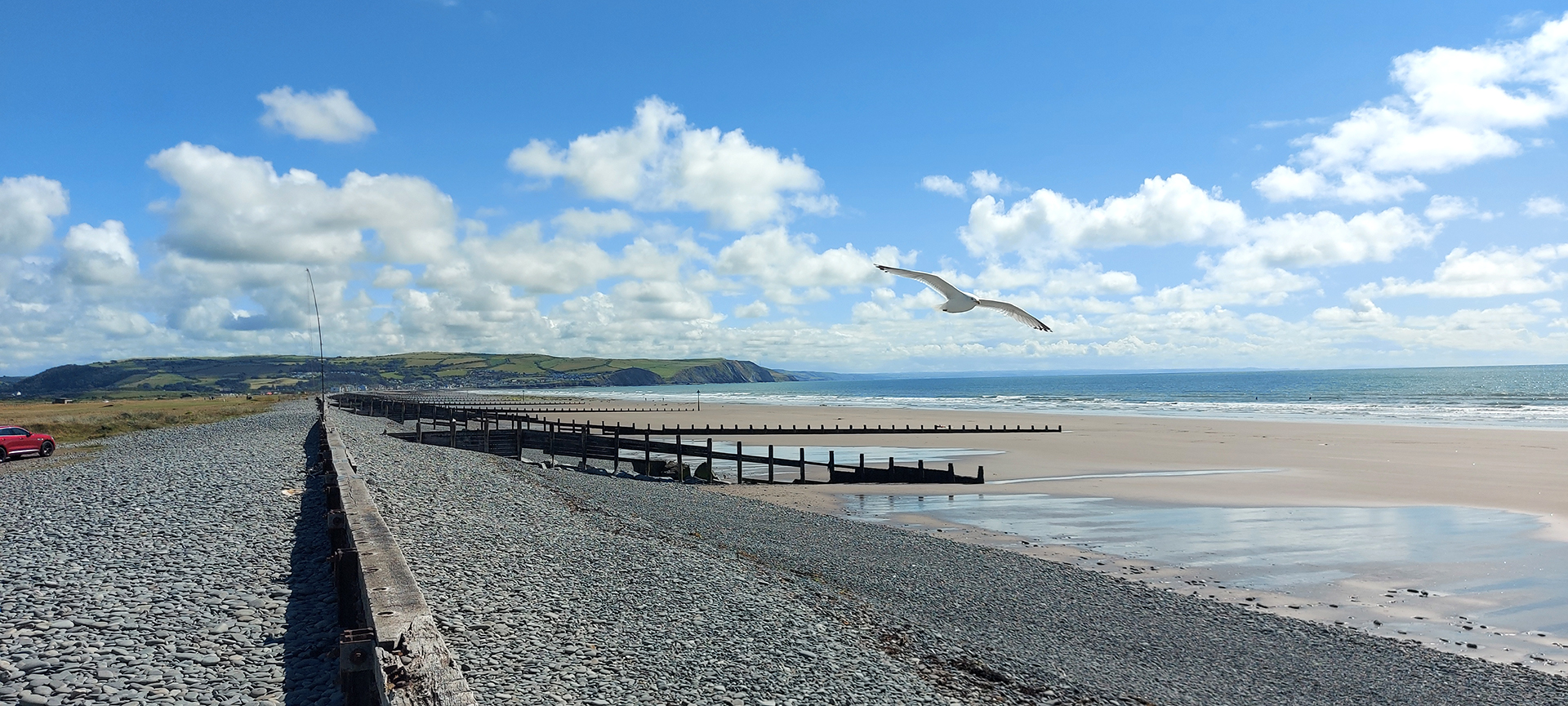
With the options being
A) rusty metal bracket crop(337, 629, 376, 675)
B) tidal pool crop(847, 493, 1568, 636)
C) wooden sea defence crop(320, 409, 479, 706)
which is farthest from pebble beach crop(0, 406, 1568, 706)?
tidal pool crop(847, 493, 1568, 636)

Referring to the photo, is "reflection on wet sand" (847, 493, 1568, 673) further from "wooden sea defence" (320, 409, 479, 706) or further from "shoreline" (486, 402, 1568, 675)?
"wooden sea defence" (320, 409, 479, 706)

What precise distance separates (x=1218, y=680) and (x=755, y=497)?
52.1 feet

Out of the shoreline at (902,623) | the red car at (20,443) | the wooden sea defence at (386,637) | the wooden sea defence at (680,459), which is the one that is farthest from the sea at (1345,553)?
the red car at (20,443)

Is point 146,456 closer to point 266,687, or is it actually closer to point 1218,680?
point 266,687

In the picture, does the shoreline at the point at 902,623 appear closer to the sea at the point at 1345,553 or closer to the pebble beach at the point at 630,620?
the pebble beach at the point at 630,620

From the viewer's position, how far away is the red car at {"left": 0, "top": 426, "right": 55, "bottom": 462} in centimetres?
2405

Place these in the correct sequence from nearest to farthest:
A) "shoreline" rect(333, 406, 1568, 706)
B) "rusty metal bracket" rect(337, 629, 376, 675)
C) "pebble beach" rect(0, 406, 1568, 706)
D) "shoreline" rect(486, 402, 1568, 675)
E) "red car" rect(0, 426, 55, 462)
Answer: "rusty metal bracket" rect(337, 629, 376, 675)
"pebble beach" rect(0, 406, 1568, 706)
"shoreline" rect(333, 406, 1568, 706)
"shoreline" rect(486, 402, 1568, 675)
"red car" rect(0, 426, 55, 462)

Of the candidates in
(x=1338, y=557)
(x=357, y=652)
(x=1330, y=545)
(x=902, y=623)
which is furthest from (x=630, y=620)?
(x=1330, y=545)

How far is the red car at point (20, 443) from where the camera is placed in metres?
24.0

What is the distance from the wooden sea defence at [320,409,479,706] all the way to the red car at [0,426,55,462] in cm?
2438

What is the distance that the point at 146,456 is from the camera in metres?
22.5

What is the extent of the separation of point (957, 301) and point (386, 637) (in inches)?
380

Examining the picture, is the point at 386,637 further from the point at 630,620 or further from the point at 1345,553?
the point at 1345,553

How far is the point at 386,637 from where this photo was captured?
4.90m
